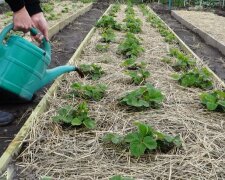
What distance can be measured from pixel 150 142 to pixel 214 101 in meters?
A: 1.14

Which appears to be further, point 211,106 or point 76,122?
point 211,106

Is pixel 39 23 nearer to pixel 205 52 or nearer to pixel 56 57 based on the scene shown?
pixel 56 57

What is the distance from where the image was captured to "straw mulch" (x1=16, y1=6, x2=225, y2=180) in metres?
2.29

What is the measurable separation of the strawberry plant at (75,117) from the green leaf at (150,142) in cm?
51

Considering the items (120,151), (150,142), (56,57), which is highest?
(150,142)

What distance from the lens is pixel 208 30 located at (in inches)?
355

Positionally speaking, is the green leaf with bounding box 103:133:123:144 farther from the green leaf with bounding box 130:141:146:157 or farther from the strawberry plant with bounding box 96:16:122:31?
the strawberry plant with bounding box 96:16:122:31

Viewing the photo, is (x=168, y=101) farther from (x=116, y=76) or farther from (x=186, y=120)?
(x=116, y=76)

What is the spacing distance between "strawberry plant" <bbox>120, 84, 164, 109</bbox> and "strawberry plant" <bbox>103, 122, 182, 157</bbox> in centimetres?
61

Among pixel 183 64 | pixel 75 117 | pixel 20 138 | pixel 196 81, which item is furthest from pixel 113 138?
pixel 183 64

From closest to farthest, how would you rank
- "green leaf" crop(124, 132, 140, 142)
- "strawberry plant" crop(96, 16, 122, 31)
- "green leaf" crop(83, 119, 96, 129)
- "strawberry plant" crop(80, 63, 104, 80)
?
"green leaf" crop(124, 132, 140, 142) → "green leaf" crop(83, 119, 96, 129) → "strawberry plant" crop(80, 63, 104, 80) → "strawberry plant" crop(96, 16, 122, 31)

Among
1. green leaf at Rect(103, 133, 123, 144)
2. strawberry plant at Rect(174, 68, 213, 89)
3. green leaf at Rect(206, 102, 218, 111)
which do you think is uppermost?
green leaf at Rect(103, 133, 123, 144)

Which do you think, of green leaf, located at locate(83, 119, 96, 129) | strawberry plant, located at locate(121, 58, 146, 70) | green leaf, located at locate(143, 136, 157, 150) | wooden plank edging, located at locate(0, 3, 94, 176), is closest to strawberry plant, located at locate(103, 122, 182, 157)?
green leaf, located at locate(143, 136, 157, 150)

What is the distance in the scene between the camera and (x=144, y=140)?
2.41 m
